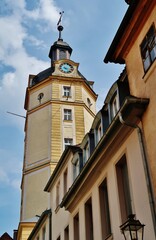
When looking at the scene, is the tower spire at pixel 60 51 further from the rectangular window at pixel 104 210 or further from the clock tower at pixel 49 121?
the rectangular window at pixel 104 210

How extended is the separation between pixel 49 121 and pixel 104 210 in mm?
24552

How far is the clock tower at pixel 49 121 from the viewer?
109 feet

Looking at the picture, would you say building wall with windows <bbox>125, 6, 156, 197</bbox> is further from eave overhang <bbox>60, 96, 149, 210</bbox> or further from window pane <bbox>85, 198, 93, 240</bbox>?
window pane <bbox>85, 198, 93, 240</bbox>

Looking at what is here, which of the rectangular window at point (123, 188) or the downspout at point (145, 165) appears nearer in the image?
the downspout at point (145, 165)

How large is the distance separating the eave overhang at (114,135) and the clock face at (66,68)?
26928mm

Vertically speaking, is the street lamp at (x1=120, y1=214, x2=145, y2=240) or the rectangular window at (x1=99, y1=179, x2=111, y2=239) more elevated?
the rectangular window at (x1=99, y1=179, x2=111, y2=239)

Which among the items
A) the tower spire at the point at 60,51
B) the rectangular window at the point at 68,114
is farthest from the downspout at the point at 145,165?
the tower spire at the point at 60,51

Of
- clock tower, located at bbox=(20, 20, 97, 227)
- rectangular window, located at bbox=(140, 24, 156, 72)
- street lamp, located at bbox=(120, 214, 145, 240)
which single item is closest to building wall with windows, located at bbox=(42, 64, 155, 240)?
street lamp, located at bbox=(120, 214, 145, 240)

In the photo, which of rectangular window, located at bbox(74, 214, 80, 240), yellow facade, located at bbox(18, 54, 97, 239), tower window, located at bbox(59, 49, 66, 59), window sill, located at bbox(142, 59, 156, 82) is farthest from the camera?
tower window, located at bbox(59, 49, 66, 59)

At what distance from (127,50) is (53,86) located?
90.8 ft

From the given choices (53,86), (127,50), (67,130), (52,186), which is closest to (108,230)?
(127,50)

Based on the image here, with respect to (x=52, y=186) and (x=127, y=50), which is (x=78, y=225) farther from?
(x=127, y=50)

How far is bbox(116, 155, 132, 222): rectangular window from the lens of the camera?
11.0 metres

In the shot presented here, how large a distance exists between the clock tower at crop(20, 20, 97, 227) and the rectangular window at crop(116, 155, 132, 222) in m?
21.1
